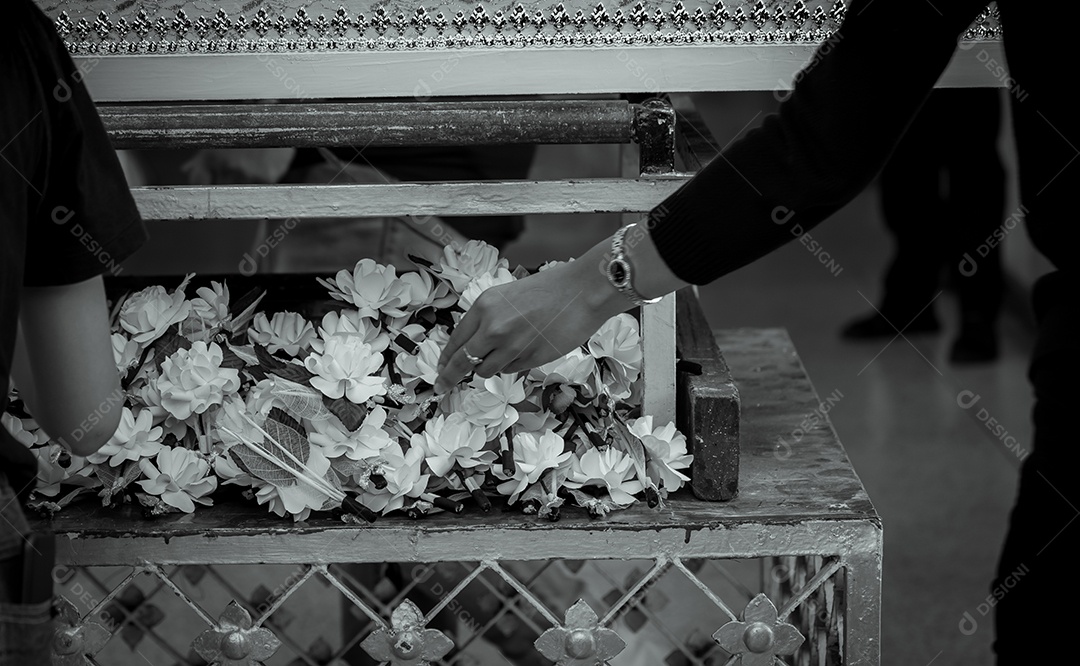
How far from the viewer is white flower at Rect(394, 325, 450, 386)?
1.14 metres

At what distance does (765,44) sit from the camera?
45.9 inches

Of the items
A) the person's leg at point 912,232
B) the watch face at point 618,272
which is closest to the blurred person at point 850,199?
the watch face at point 618,272

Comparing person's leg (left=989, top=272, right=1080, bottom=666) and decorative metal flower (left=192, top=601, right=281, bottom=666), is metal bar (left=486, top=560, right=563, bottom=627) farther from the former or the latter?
person's leg (left=989, top=272, right=1080, bottom=666)

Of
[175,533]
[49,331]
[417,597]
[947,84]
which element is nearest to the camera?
[49,331]

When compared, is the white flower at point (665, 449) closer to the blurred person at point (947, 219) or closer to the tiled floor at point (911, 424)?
the tiled floor at point (911, 424)

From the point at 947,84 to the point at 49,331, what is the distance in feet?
3.07

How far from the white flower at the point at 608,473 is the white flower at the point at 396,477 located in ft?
0.50

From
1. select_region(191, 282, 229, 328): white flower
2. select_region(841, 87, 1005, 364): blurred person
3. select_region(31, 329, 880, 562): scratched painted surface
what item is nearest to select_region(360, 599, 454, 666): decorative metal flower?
select_region(31, 329, 880, 562): scratched painted surface

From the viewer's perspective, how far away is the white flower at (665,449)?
111cm

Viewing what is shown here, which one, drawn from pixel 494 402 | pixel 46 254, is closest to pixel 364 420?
pixel 494 402

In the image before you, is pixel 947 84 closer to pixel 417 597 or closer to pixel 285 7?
pixel 285 7

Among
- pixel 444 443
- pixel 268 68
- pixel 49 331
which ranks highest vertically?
pixel 268 68

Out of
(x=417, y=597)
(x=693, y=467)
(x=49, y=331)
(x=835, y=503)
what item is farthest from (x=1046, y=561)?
(x=417, y=597)

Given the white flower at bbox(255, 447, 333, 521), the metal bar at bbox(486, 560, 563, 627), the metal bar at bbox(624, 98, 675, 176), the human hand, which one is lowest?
the metal bar at bbox(486, 560, 563, 627)
